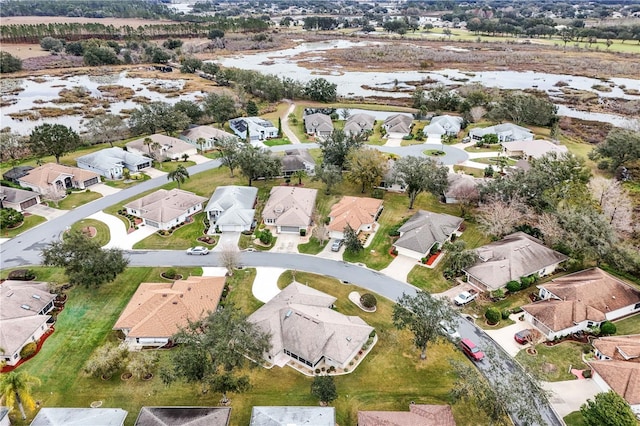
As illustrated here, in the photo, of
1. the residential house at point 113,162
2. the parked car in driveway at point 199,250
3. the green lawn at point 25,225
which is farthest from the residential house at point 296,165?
the green lawn at point 25,225

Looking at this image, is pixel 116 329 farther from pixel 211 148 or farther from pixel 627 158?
pixel 627 158

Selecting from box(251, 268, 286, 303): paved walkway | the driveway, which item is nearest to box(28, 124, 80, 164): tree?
box(251, 268, 286, 303): paved walkway

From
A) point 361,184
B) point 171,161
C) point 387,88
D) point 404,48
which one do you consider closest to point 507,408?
point 361,184

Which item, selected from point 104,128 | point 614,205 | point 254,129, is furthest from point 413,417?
point 104,128

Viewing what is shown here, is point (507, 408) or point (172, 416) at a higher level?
point (507, 408)

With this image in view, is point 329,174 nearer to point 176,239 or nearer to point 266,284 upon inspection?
point 266,284

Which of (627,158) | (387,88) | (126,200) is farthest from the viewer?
(387,88)

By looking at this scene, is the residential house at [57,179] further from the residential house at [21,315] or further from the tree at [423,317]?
the tree at [423,317]
